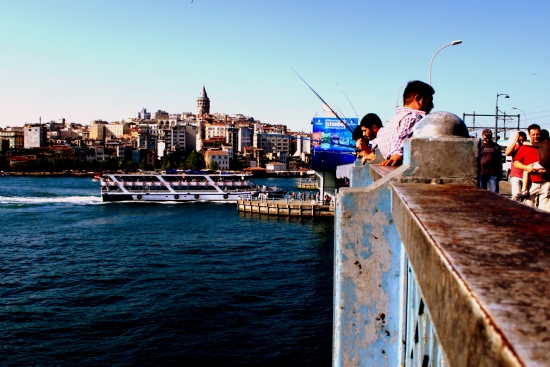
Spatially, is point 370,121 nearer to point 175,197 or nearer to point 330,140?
point 330,140

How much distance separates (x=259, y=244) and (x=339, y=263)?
65.5 feet

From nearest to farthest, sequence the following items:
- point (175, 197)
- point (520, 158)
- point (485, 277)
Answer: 1. point (485, 277)
2. point (520, 158)
3. point (175, 197)

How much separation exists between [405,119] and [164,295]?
40.0ft

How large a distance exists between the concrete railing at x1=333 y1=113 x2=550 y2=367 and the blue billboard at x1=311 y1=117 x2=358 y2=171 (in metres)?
Result: 24.7

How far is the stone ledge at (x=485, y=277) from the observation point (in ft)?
1.63

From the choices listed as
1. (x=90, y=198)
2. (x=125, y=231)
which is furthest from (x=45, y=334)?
(x=90, y=198)

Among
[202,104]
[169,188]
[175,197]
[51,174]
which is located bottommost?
[175,197]

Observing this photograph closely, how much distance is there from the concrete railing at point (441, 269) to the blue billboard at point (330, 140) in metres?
24.7

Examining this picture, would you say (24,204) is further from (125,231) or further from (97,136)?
(97,136)

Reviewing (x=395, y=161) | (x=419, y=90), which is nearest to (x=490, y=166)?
(x=419, y=90)

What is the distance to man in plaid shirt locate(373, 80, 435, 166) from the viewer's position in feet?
8.73

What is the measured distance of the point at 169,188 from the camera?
3956 cm

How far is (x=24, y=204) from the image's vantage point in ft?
116

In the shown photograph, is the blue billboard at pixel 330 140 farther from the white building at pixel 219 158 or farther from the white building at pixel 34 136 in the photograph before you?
the white building at pixel 34 136
